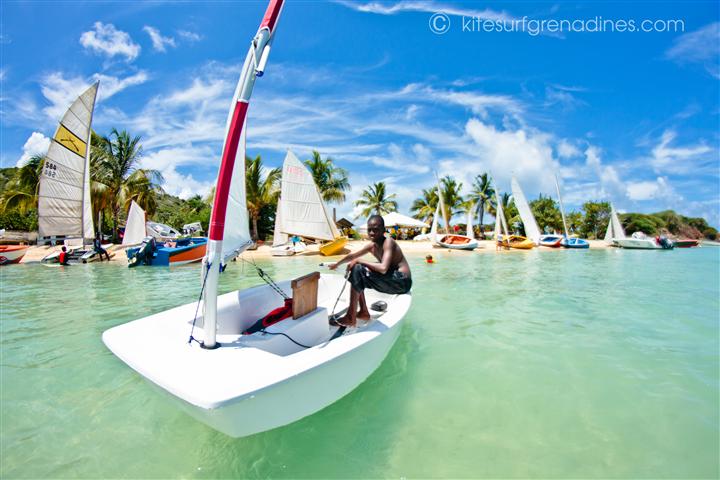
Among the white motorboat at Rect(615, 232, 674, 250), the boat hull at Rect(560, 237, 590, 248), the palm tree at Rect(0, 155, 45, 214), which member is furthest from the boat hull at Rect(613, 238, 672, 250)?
the palm tree at Rect(0, 155, 45, 214)

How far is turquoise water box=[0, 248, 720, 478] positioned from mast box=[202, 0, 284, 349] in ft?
3.48

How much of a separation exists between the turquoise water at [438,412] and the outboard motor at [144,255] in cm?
967

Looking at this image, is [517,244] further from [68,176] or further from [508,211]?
[68,176]

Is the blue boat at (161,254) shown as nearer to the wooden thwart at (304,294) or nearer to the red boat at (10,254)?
the red boat at (10,254)

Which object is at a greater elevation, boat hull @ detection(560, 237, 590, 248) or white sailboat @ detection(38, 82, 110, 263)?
white sailboat @ detection(38, 82, 110, 263)

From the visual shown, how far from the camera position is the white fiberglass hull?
2014mm

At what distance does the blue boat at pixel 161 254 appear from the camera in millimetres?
15875

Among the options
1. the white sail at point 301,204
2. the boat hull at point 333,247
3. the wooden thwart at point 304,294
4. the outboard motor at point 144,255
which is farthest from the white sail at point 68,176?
the wooden thwart at point 304,294

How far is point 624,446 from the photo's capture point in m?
2.95

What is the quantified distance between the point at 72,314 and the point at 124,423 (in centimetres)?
557

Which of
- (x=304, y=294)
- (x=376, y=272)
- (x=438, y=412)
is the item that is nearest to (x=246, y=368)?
(x=304, y=294)

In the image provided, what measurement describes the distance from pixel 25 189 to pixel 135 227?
42.8 ft

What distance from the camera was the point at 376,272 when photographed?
399 cm

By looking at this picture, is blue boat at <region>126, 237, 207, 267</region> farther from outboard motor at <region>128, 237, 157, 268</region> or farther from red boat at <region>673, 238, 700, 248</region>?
red boat at <region>673, 238, 700, 248</region>
